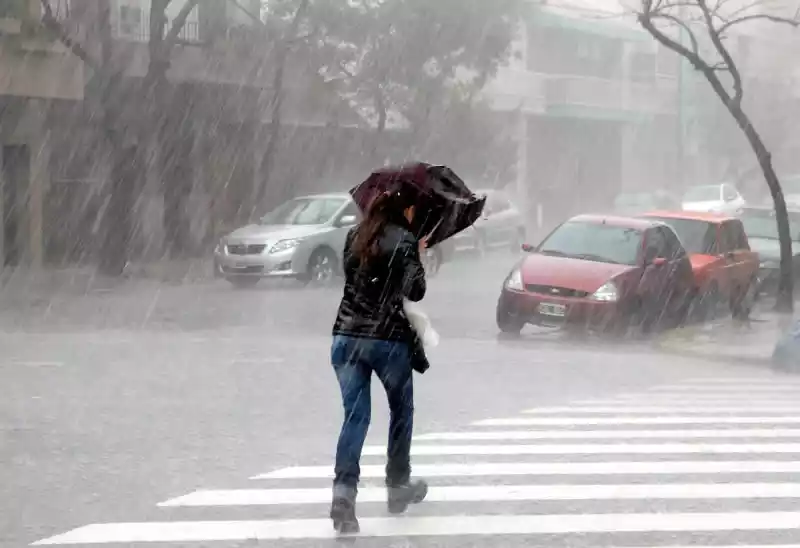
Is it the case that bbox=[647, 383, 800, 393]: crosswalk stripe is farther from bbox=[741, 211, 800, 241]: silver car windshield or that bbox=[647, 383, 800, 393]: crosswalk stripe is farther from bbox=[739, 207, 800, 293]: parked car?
bbox=[741, 211, 800, 241]: silver car windshield

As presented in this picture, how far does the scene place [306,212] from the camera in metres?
24.0

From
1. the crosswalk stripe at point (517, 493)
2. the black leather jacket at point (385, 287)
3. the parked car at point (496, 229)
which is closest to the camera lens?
the black leather jacket at point (385, 287)

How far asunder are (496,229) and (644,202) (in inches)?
427

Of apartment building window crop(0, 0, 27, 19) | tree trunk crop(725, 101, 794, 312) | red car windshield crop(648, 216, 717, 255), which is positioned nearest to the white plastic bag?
red car windshield crop(648, 216, 717, 255)

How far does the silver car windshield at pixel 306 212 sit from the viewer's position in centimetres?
2370

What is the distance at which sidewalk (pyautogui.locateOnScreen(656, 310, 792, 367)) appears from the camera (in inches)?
590

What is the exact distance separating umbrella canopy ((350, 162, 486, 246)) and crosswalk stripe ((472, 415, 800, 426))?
140 inches

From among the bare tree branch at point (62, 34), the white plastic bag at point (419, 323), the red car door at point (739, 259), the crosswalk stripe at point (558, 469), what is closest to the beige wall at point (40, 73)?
the bare tree branch at point (62, 34)

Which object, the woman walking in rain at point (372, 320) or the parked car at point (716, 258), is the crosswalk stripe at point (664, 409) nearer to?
the woman walking in rain at point (372, 320)

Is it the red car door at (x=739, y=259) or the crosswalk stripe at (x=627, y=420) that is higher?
the crosswalk stripe at (x=627, y=420)

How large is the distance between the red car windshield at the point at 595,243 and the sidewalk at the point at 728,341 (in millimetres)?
1139

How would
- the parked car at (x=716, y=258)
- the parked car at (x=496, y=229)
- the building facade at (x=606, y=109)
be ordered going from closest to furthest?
the parked car at (x=716, y=258), the parked car at (x=496, y=229), the building facade at (x=606, y=109)

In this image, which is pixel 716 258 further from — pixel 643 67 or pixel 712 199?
pixel 643 67

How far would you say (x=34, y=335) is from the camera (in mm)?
15688
